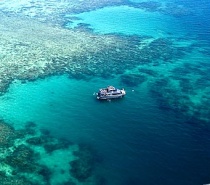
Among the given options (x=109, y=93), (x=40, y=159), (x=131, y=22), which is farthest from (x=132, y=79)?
(x=131, y=22)

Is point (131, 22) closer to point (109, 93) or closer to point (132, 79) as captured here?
point (132, 79)

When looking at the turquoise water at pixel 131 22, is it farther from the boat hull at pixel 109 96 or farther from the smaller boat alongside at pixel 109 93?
the boat hull at pixel 109 96

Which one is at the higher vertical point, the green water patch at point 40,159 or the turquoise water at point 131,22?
the turquoise water at point 131,22

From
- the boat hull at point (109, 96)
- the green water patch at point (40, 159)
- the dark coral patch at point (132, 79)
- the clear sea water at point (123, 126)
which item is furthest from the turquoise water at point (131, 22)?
the green water patch at point (40, 159)

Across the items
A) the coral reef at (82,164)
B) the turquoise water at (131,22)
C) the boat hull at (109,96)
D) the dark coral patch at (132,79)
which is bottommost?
the coral reef at (82,164)

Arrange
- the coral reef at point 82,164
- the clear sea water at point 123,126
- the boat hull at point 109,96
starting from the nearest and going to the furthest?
the coral reef at point 82,164 < the clear sea water at point 123,126 < the boat hull at point 109,96

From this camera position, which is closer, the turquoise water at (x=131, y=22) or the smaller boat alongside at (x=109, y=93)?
the smaller boat alongside at (x=109, y=93)

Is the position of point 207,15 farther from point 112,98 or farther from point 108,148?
point 108,148
